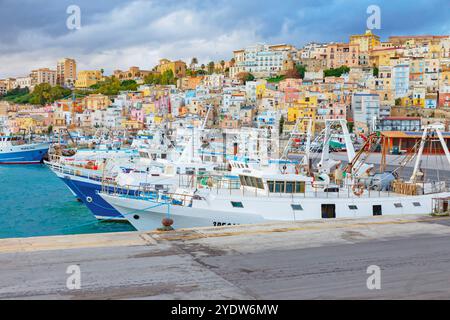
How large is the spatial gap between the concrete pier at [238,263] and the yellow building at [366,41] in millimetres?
136637

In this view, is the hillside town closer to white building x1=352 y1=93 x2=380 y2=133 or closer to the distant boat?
white building x1=352 y1=93 x2=380 y2=133

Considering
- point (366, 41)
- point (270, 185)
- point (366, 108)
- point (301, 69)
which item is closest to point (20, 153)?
point (366, 108)

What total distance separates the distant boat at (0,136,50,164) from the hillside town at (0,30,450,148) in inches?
717

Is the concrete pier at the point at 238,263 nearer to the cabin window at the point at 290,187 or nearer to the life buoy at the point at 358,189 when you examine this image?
the cabin window at the point at 290,187

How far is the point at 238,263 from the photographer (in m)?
10.4

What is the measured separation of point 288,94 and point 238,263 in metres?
101

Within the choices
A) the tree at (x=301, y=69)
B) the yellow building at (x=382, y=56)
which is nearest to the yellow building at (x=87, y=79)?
the tree at (x=301, y=69)

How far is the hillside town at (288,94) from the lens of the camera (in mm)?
95125

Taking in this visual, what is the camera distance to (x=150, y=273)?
968 centimetres

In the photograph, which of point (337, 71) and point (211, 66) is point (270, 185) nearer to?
point (337, 71)

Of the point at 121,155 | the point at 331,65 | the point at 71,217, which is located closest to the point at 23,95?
the point at 331,65
